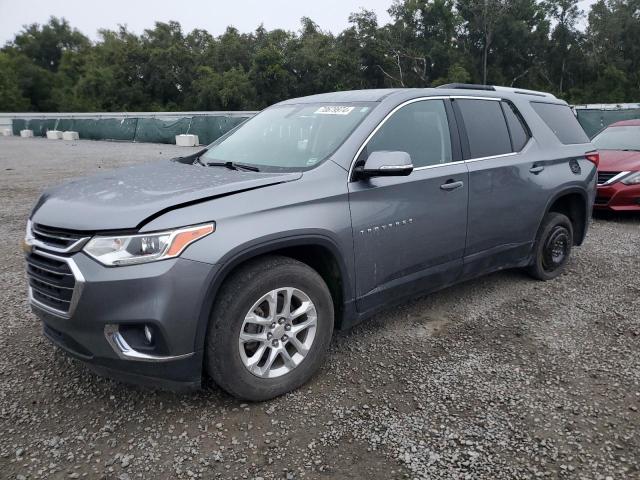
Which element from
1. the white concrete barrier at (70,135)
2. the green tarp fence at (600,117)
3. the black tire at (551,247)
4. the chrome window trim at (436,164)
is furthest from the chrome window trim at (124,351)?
the white concrete barrier at (70,135)

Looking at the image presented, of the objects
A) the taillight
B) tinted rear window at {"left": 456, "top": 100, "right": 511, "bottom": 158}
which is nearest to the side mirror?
tinted rear window at {"left": 456, "top": 100, "right": 511, "bottom": 158}

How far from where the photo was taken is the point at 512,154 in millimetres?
4172

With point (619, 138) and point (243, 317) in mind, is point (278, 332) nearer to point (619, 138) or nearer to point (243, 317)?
point (243, 317)

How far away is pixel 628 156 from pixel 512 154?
464 centimetres

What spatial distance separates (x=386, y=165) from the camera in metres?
3.01

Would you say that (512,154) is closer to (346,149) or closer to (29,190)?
Answer: (346,149)

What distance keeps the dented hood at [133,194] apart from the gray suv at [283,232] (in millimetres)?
11

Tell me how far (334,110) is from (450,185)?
3.24 ft

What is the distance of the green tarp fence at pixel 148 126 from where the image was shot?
24.9 metres

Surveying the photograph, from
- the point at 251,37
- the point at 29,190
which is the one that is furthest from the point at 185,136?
the point at 251,37

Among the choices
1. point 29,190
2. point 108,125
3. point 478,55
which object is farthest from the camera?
point 478,55

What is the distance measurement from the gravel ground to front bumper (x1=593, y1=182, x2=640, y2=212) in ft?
12.4

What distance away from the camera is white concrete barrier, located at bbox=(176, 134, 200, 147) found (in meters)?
24.8

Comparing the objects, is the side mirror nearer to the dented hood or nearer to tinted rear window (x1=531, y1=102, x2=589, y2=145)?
the dented hood
